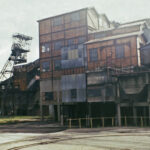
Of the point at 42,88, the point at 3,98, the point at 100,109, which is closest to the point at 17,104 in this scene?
the point at 3,98

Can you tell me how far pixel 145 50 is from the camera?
33906mm

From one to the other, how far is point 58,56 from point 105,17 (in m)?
14.8

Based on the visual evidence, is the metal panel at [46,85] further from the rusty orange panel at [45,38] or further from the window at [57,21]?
the window at [57,21]

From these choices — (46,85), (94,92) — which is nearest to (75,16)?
(46,85)

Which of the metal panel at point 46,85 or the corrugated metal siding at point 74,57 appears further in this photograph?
the metal panel at point 46,85

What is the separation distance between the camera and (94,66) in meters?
41.2

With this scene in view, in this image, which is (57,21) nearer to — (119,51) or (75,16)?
(75,16)

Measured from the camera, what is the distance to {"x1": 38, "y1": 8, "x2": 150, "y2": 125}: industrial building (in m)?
34.0

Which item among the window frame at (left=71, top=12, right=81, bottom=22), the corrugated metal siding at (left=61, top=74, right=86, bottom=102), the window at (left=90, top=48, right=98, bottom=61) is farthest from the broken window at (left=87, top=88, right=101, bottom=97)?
the window frame at (left=71, top=12, right=81, bottom=22)

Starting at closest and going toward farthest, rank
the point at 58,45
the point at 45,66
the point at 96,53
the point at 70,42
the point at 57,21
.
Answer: the point at 96,53
the point at 70,42
the point at 58,45
the point at 57,21
the point at 45,66

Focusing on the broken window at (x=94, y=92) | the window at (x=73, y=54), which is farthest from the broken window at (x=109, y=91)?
the window at (x=73, y=54)

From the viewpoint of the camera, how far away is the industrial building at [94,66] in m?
34.0

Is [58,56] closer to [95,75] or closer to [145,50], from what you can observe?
[95,75]

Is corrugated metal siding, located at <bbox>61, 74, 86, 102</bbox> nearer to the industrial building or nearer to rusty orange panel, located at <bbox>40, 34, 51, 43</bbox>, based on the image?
the industrial building
